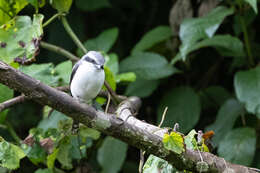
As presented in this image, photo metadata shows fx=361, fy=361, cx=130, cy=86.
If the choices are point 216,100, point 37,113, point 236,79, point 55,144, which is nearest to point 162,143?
point 55,144

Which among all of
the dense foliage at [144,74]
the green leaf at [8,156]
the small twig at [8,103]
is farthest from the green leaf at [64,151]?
the green leaf at [8,156]

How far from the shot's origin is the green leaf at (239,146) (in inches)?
107

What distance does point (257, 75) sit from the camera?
281 cm

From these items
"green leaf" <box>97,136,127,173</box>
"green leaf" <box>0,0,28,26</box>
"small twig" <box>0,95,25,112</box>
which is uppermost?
"green leaf" <box>0,0,28,26</box>

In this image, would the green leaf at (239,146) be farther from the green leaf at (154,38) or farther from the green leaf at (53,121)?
the green leaf at (53,121)

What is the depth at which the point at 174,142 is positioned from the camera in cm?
175

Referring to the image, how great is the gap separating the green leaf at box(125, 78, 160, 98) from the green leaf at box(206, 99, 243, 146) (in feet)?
2.18

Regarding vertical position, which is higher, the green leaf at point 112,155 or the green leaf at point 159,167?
the green leaf at point 159,167

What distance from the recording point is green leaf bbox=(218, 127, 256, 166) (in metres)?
2.72

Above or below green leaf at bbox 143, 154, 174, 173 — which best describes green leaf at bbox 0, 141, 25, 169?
below

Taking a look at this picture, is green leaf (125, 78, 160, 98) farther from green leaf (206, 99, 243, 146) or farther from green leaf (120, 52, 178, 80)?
green leaf (206, 99, 243, 146)

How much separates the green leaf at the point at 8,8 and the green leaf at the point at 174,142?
1575 mm

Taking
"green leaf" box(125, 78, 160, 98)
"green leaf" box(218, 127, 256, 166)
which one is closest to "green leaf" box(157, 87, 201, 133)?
"green leaf" box(125, 78, 160, 98)

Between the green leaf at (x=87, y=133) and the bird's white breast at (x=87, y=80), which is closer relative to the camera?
the bird's white breast at (x=87, y=80)
